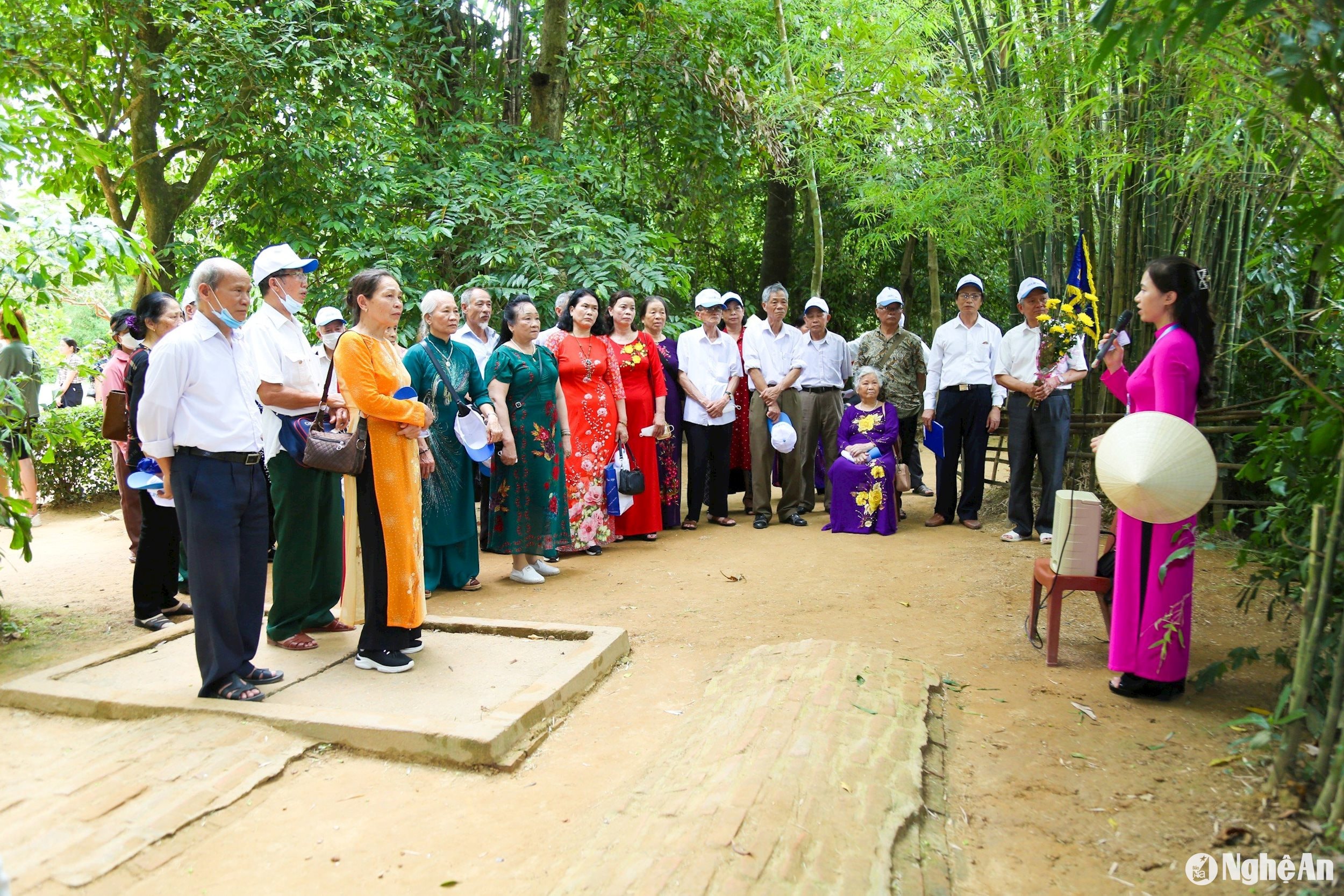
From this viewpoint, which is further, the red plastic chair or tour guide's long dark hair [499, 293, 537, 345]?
tour guide's long dark hair [499, 293, 537, 345]

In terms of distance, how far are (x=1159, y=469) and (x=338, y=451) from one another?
9.88 ft

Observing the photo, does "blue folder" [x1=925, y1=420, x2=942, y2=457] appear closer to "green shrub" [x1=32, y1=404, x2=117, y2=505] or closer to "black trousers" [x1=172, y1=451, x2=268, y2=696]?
"black trousers" [x1=172, y1=451, x2=268, y2=696]

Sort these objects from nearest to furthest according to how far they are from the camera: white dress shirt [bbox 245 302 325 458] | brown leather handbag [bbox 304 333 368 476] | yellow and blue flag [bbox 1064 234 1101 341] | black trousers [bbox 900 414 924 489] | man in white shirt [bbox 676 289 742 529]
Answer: brown leather handbag [bbox 304 333 368 476] < white dress shirt [bbox 245 302 325 458] < yellow and blue flag [bbox 1064 234 1101 341] < man in white shirt [bbox 676 289 742 529] < black trousers [bbox 900 414 924 489]

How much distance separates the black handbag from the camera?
6.28 meters

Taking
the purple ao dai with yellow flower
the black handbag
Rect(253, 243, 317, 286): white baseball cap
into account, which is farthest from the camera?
the purple ao dai with yellow flower

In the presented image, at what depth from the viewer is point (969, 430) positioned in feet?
22.5

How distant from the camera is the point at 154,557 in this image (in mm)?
4699

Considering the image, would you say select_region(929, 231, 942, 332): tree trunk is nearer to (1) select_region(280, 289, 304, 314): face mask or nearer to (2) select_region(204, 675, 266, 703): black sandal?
(1) select_region(280, 289, 304, 314): face mask

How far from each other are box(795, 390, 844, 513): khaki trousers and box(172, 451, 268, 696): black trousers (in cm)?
463

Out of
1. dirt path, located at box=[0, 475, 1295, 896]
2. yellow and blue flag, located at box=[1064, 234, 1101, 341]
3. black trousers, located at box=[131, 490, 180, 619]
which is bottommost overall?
dirt path, located at box=[0, 475, 1295, 896]

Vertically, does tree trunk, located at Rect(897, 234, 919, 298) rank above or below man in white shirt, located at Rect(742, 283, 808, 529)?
above

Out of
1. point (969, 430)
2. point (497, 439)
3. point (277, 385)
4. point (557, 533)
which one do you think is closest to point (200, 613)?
point (277, 385)

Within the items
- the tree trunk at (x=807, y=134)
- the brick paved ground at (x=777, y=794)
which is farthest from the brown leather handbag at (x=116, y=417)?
the tree trunk at (x=807, y=134)

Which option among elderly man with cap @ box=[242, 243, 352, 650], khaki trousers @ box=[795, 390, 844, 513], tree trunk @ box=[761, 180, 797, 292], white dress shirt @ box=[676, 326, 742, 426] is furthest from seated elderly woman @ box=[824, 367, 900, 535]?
tree trunk @ box=[761, 180, 797, 292]
